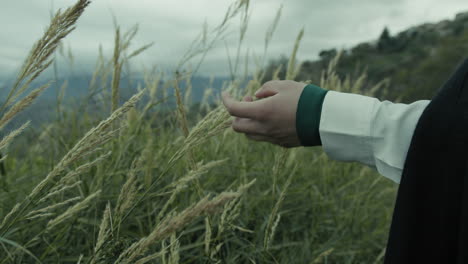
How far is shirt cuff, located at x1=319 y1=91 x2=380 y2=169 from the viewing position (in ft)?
3.29

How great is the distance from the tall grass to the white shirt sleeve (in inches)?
8.5

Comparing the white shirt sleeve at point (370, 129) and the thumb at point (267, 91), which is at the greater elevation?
the thumb at point (267, 91)

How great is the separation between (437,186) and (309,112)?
0.36 meters

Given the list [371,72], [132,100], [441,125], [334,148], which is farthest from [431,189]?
[371,72]

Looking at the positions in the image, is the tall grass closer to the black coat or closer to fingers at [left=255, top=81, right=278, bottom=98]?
fingers at [left=255, top=81, right=278, bottom=98]

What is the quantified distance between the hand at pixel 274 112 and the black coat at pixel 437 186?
32cm

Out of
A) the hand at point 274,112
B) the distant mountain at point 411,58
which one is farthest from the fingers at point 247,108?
the distant mountain at point 411,58

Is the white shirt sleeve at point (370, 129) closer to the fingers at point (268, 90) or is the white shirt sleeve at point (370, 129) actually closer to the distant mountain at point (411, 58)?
the fingers at point (268, 90)

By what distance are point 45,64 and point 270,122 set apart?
60cm

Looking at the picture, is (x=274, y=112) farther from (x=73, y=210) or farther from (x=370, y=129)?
(x=73, y=210)

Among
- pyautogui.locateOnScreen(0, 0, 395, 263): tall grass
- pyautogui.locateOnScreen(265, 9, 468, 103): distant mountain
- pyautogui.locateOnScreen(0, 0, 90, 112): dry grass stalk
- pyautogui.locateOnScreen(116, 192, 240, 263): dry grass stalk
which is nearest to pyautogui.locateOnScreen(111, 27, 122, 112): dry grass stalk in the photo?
pyautogui.locateOnScreen(0, 0, 395, 263): tall grass

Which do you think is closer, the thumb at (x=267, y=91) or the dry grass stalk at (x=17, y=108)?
the dry grass stalk at (x=17, y=108)

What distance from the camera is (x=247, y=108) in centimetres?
108

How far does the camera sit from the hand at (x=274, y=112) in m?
1.04
